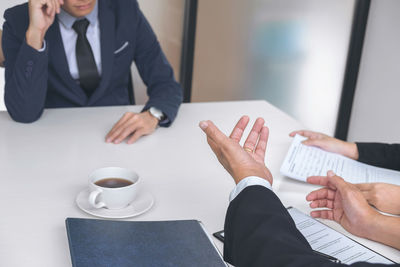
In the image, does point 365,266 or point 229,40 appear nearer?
point 365,266

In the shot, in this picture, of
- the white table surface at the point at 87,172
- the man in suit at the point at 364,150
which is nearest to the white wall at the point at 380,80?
the white table surface at the point at 87,172

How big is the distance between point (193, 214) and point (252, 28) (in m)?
1.98

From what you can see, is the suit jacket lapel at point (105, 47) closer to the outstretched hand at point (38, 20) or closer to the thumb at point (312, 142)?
the outstretched hand at point (38, 20)

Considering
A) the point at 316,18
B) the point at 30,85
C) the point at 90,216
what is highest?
the point at 316,18

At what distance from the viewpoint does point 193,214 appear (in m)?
0.88

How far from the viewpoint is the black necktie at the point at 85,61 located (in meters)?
1.58

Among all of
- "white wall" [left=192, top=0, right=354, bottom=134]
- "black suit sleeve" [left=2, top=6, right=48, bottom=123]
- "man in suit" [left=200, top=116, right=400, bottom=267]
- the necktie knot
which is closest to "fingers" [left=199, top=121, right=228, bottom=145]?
"man in suit" [left=200, top=116, right=400, bottom=267]

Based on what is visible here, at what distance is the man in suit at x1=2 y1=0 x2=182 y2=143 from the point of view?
136cm

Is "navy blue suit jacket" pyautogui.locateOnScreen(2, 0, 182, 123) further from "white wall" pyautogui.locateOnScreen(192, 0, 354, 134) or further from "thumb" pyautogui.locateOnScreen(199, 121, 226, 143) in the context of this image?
"white wall" pyautogui.locateOnScreen(192, 0, 354, 134)

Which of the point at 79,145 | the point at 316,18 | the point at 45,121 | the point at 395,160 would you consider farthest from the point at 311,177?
the point at 316,18

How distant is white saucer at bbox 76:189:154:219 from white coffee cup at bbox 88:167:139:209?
1cm

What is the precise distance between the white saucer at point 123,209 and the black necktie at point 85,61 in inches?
31.6

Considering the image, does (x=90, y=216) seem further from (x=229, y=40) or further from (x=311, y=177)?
(x=229, y=40)

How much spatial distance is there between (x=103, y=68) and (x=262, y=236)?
115 centimetres
